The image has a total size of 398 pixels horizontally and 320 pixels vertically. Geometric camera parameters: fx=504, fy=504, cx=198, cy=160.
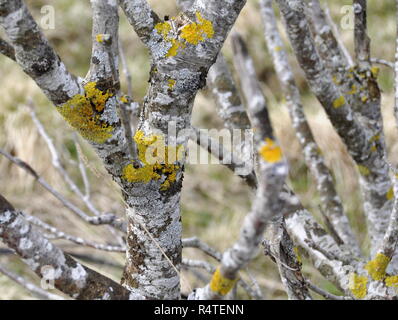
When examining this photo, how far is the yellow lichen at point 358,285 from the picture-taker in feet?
3.71

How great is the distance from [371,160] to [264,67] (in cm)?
295

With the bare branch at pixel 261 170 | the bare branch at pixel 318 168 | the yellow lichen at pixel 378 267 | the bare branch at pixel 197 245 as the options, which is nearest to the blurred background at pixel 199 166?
the bare branch at pixel 318 168

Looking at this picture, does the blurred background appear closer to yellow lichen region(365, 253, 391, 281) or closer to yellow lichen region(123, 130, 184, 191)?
yellow lichen region(365, 253, 391, 281)

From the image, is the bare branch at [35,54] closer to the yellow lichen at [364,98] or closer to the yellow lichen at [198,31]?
the yellow lichen at [198,31]

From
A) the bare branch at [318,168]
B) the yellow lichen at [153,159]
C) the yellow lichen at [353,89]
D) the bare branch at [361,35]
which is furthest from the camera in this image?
the bare branch at [318,168]

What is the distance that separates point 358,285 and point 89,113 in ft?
2.38

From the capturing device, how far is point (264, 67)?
435cm

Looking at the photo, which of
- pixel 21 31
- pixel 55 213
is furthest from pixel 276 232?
pixel 55 213

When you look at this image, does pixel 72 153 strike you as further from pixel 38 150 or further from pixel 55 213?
pixel 55 213

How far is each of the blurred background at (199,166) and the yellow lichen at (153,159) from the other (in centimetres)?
203

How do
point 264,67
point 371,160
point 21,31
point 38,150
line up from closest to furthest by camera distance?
point 21,31, point 371,160, point 38,150, point 264,67

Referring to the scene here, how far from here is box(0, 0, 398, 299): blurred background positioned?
10.9 ft

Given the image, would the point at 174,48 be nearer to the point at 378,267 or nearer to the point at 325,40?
the point at 378,267

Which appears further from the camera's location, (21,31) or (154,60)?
(154,60)
